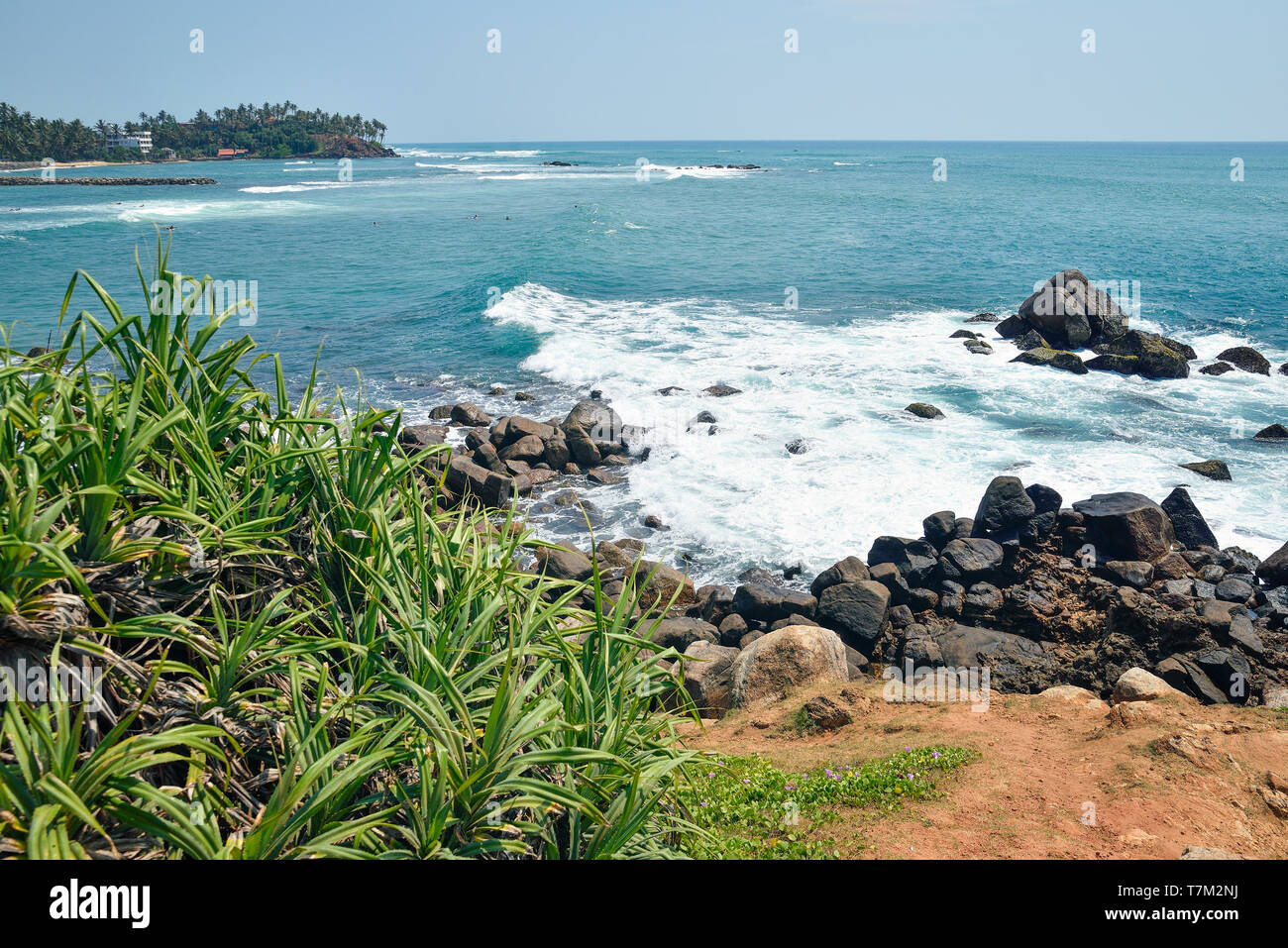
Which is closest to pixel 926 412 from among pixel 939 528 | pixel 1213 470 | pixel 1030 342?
pixel 1213 470

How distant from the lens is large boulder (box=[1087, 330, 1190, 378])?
20.3 meters

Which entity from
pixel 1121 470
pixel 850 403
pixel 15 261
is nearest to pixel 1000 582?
pixel 1121 470

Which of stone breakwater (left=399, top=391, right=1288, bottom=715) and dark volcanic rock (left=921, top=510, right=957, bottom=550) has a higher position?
dark volcanic rock (left=921, top=510, right=957, bottom=550)

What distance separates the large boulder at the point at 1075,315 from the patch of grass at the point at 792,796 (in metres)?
20.6

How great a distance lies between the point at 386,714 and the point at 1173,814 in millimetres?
4836

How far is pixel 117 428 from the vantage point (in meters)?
3.15

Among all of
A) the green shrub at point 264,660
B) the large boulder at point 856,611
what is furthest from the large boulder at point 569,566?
the green shrub at point 264,660

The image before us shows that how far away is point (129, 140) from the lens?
13588 centimetres

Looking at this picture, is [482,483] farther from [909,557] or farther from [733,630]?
[909,557]

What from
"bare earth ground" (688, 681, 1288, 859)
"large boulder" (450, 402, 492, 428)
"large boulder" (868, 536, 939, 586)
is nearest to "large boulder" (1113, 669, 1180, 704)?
"bare earth ground" (688, 681, 1288, 859)

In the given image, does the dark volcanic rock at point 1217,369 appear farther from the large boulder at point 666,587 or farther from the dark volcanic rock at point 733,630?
the dark volcanic rock at point 733,630

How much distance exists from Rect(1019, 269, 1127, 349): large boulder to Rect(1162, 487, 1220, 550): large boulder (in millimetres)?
12150

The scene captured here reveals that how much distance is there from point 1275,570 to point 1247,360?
14.0 metres
